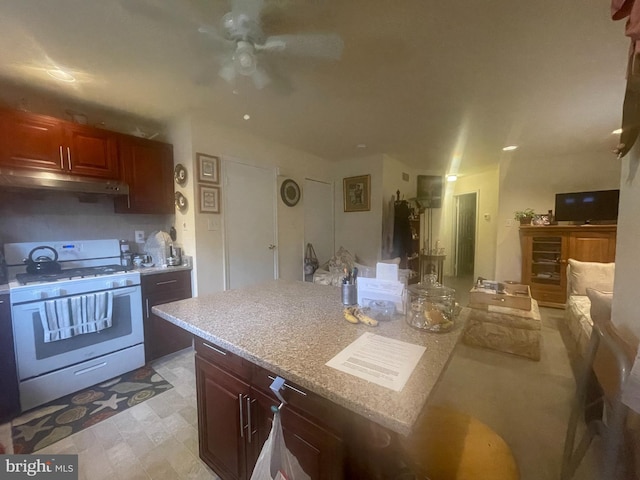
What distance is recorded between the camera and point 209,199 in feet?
9.00

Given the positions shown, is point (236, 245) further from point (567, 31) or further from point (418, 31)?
point (567, 31)

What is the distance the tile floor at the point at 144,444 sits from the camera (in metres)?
1.40

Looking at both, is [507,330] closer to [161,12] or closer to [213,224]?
[213,224]

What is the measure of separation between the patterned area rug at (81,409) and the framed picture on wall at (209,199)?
5.25ft

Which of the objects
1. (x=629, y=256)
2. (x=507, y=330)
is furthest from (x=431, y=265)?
(x=629, y=256)

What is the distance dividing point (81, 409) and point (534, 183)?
6115 mm

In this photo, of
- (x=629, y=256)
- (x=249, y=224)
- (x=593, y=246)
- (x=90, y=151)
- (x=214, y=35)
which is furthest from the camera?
(x=593, y=246)

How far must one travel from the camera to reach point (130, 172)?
8.12 ft

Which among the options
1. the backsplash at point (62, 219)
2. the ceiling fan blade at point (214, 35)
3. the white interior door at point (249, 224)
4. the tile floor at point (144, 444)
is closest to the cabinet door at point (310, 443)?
the tile floor at point (144, 444)

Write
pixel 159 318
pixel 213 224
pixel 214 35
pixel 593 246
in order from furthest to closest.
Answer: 1. pixel 593 246
2. pixel 213 224
3. pixel 159 318
4. pixel 214 35

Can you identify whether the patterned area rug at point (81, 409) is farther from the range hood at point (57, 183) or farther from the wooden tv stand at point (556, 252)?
the wooden tv stand at point (556, 252)

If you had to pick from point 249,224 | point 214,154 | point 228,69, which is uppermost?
point 228,69

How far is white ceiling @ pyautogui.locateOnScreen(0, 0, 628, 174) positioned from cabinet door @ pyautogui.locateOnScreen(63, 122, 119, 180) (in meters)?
0.31

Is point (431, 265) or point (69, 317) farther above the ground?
point (69, 317)
